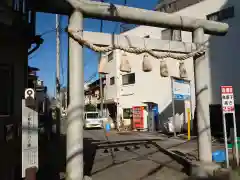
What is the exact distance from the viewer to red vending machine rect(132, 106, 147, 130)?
22.3 m

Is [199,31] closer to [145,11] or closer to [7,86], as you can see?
[145,11]

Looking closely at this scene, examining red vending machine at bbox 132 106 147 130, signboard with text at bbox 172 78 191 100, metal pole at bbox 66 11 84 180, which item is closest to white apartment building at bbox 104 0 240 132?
red vending machine at bbox 132 106 147 130

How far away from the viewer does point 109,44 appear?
6328 millimetres

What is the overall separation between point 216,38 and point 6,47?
1664 centimetres

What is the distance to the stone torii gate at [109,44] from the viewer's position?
5711 millimetres

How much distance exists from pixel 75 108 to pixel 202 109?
3695 mm

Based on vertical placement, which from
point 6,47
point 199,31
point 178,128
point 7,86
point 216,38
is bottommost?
point 178,128

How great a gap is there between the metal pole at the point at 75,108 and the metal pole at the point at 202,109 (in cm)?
345

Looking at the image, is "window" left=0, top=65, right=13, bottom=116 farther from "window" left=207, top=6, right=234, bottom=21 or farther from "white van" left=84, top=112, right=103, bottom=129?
"white van" left=84, top=112, right=103, bottom=129

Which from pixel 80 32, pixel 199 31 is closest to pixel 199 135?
pixel 199 31

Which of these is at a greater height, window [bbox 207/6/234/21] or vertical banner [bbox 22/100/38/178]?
window [bbox 207/6/234/21]

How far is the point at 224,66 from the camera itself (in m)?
18.4

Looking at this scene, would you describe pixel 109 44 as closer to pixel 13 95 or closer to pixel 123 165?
pixel 13 95

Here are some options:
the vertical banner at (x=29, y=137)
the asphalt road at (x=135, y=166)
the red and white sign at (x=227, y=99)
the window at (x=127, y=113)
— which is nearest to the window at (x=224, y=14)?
the window at (x=127, y=113)
